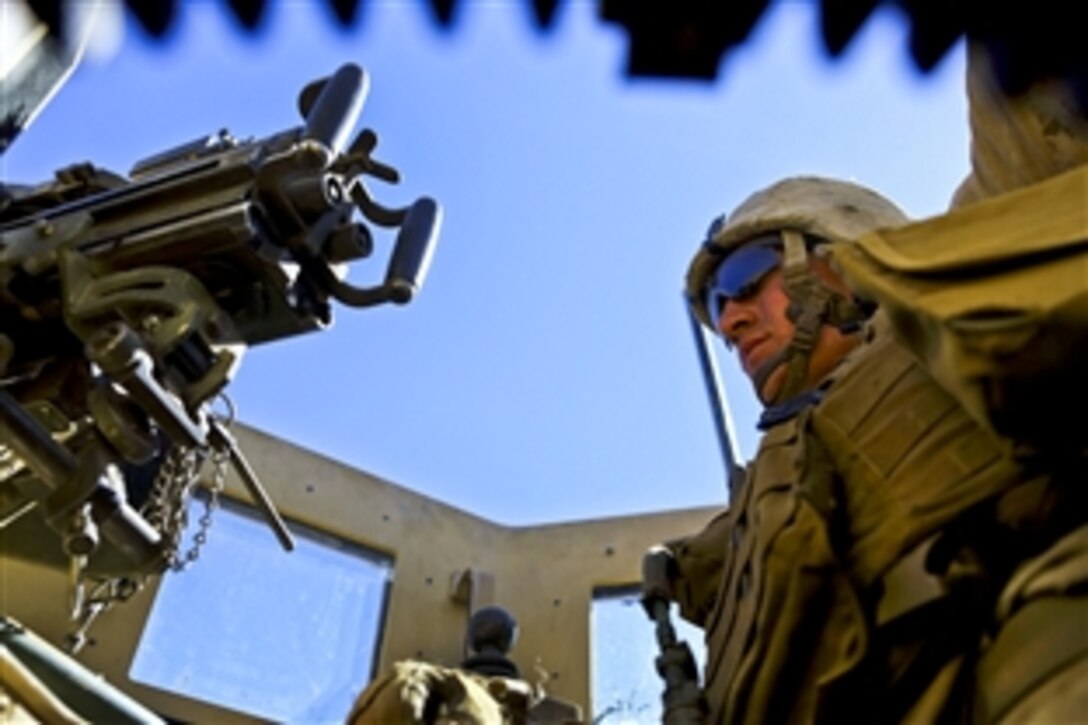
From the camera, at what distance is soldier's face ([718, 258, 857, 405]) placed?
73.3 inches

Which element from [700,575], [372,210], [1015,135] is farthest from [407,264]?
[1015,135]

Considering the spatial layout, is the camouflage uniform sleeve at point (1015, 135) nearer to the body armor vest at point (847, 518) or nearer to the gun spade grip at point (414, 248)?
the body armor vest at point (847, 518)

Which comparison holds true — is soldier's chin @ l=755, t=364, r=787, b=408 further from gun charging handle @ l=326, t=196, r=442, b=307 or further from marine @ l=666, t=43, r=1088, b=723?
gun charging handle @ l=326, t=196, r=442, b=307

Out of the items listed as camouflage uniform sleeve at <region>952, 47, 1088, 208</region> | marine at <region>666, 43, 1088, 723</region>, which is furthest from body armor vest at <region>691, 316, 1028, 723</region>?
camouflage uniform sleeve at <region>952, 47, 1088, 208</region>

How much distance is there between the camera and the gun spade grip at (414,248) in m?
2.37

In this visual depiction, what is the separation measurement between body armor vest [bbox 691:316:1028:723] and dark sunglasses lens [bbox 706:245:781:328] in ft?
2.10

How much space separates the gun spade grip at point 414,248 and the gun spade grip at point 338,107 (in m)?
0.28

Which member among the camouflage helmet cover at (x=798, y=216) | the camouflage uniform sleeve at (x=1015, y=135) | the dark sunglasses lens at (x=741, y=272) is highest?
the camouflage helmet cover at (x=798, y=216)

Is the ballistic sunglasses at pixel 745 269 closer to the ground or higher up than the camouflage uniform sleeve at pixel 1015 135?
higher up

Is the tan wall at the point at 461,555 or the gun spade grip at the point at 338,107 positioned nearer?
the gun spade grip at the point at 338,107

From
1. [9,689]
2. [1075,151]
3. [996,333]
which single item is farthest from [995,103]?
[9,689]

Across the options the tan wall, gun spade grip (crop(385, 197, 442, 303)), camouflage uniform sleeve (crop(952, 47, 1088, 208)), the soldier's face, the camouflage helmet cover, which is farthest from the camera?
the tan wall

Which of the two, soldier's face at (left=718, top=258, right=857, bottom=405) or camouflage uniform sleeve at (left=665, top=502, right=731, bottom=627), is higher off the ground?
soldier's face at (left=718, top=258, right=857, bottom=405)

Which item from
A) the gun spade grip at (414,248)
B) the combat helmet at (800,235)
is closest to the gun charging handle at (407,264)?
the gun spade grip at (414,248)
